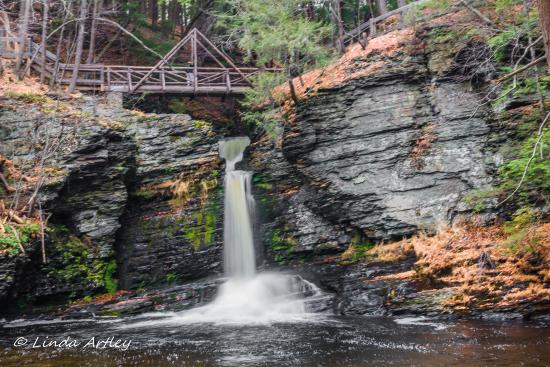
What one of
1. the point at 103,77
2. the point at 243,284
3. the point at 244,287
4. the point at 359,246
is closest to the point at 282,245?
the point at 243,284

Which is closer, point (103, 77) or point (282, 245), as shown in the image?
point (282, 245)

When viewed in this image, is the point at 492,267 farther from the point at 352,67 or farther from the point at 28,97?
the point at 28,97

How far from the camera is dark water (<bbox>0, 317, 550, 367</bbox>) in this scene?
22.6 ft

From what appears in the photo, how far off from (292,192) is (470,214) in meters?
5.77

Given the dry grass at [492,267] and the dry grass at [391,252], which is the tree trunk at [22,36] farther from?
the dry grass at [492,267]

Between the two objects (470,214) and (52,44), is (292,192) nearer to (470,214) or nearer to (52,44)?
(470,214)

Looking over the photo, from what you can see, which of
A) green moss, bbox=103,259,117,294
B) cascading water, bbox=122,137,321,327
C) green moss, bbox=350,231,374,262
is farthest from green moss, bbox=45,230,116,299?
green moss, bbox=350,231,374,262

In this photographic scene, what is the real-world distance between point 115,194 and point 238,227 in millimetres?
4123

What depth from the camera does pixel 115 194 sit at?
543 inches

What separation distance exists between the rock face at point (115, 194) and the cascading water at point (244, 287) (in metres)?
0.57

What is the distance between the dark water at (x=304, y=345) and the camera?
6895 millimetres

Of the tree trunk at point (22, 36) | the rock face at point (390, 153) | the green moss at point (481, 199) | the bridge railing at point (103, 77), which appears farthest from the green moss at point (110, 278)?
the green moss at point (481, 199)

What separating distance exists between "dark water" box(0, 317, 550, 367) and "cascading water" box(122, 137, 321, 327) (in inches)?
44.9

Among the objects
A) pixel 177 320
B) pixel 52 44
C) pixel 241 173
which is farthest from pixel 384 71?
pixel 52 44
